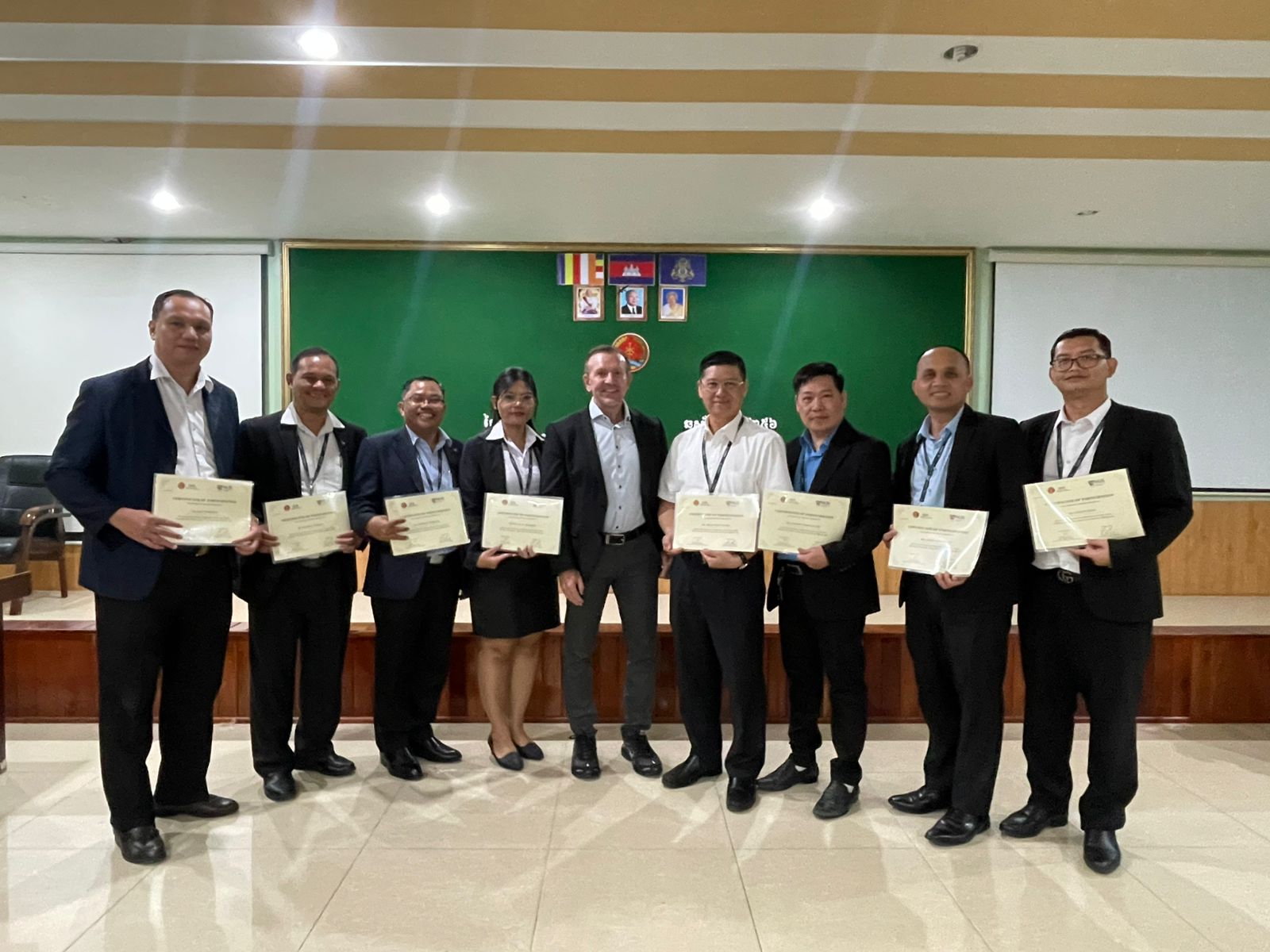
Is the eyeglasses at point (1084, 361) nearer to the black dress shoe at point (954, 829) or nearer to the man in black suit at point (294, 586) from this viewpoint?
the black dress shoe at point (954, 829)

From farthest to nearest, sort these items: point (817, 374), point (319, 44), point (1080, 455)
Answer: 1. point (319, 44)
2. point (817, 374)
3. point (1080, 455)

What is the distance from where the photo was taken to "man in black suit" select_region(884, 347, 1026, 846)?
2.25 meters

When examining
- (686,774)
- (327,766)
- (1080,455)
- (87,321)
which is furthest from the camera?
(87,321)

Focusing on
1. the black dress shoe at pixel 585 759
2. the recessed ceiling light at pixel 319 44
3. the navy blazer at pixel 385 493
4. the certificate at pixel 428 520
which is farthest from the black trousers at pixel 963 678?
the recessed ceiling light at pixel 319 44

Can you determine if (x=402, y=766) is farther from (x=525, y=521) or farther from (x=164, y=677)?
(x=525, y=521)

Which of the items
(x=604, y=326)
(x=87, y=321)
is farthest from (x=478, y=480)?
(x=87, y=321)

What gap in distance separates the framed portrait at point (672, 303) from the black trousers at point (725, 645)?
364 cm

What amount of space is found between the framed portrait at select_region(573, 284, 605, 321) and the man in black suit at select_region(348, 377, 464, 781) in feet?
10.4

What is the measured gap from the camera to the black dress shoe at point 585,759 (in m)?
2.76

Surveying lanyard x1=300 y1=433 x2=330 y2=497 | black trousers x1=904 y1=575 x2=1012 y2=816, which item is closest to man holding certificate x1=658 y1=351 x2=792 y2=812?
black trousers x1=904 y1=575 x2=1012 y2=816

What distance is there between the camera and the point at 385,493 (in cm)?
270

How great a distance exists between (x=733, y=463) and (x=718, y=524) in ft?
0.80

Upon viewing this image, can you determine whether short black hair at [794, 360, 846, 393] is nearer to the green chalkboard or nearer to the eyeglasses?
the eyeglasses

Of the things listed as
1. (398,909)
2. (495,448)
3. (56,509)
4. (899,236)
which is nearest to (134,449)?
(495,448)
